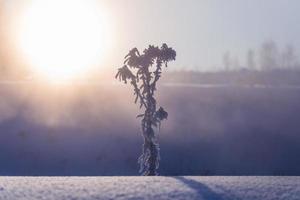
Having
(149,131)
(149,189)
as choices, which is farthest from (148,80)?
(149,189)

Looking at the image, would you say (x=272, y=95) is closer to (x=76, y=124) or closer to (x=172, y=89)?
(x=172, y=89)

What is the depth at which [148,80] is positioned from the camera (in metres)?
19.8

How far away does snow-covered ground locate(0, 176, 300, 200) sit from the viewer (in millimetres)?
10516

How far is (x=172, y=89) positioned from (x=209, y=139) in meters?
15.7

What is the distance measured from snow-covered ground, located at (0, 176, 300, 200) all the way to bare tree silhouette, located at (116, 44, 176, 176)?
25.1 feet

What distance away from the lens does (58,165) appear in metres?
36.2

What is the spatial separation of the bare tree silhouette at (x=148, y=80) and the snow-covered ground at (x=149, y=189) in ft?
25.1

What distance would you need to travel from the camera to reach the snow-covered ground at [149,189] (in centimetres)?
1052

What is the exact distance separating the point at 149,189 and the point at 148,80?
9.15 metres

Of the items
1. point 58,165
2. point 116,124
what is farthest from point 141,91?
point 116,124

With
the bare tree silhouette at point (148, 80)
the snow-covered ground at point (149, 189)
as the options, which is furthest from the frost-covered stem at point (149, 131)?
the snow-covered ground at point (149, 189)

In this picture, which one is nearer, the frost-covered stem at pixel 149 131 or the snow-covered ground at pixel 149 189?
the snow-covered ground at pixel 149 189

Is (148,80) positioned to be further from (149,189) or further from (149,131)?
(149,189)

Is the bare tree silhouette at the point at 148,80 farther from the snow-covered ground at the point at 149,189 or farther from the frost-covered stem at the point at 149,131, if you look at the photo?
the snow-covered ground at the point at 149,189
